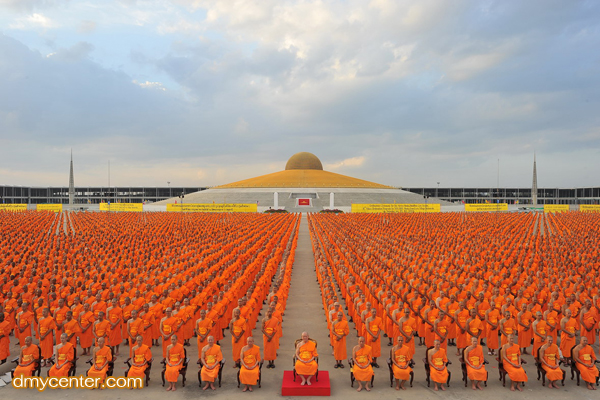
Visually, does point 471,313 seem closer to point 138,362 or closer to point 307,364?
point 307,364

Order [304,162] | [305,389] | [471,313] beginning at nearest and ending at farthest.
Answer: [305,389], [471,313], [304,162]

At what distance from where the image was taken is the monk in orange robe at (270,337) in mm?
7820

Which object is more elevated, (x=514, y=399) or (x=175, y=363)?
(x=175, y=363)

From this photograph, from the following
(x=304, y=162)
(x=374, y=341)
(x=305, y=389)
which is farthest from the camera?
(x=304, y=162)

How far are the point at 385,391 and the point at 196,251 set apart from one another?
12.2 meters

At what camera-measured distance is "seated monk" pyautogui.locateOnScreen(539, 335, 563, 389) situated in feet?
22.9

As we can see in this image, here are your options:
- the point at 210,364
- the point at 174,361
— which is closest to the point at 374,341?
the point at 210,364

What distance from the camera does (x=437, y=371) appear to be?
22.7 ft

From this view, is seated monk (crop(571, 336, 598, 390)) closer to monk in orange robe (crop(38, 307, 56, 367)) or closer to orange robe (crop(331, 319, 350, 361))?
orange robe (crop(331, 319, 350, 361))

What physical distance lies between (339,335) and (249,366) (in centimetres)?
192

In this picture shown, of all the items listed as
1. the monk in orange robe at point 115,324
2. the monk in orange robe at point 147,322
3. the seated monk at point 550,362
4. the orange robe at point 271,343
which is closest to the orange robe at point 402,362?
the orange robe at point 271,343

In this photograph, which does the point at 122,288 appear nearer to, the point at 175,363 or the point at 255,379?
the point at 175,363

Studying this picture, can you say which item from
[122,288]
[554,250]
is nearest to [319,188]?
[554,250]

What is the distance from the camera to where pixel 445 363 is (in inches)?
275
